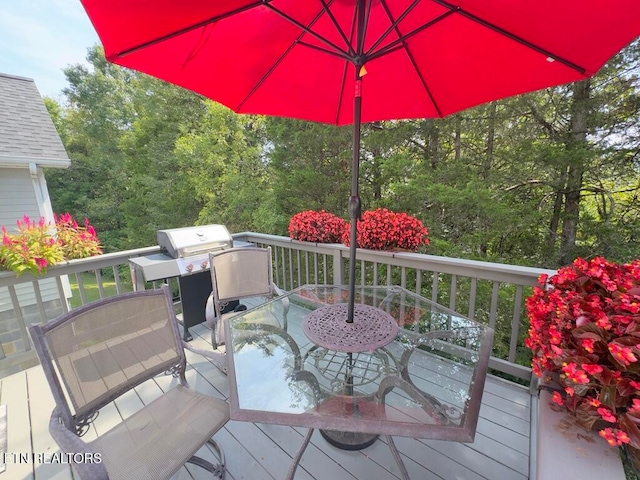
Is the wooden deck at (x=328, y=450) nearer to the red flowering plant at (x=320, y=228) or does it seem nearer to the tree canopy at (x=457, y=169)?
the red flowering plant at (x=320, y=228)

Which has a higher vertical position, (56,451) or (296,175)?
(296,175)

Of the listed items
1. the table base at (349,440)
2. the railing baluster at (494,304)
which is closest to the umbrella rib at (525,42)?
the railing baluster at (494,304)

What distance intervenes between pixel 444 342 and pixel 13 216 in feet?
23.2

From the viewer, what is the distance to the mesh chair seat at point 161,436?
1126mm

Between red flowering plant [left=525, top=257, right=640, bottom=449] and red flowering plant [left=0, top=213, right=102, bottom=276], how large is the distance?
3.37m

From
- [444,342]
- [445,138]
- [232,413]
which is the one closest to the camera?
[232,413]

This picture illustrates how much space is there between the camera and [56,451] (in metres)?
1.62

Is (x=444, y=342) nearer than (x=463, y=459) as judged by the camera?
No

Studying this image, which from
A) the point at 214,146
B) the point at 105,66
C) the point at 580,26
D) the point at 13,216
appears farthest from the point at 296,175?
the point at 105,66

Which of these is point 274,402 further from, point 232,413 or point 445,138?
point 445,138

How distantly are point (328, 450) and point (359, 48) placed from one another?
2163mm

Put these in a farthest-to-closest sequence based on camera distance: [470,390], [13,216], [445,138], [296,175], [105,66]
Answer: [105,66], [296,175], [445,138], [13,216], [470,390]

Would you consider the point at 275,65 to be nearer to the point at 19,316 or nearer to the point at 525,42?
the point at 525,42

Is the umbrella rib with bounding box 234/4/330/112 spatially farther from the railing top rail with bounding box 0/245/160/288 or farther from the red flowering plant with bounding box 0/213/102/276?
the red flowering plant with bounding box 0/213/102/276
